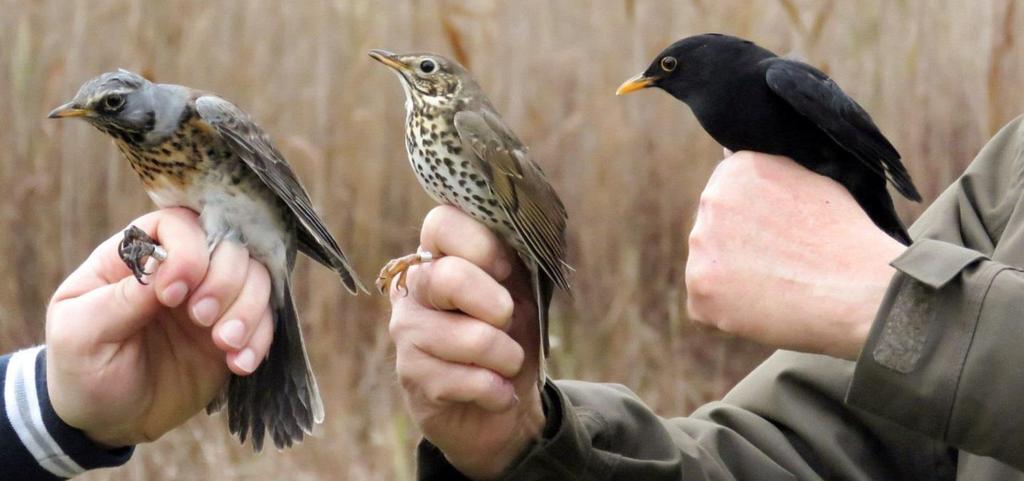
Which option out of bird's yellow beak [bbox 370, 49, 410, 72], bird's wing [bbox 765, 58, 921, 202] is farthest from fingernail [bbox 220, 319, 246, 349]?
bird's wing [bbox 765, 58, 921, 202]

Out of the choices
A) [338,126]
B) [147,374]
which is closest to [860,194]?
[147,374]

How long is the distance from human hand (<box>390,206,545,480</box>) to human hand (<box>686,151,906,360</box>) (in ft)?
1.03

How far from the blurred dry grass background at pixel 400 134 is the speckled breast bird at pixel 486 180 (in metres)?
2.09

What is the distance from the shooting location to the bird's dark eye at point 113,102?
2188 millimetres

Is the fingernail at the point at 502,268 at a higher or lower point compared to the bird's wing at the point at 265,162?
lower

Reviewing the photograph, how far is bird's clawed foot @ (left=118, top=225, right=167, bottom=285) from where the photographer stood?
1998 millimetres

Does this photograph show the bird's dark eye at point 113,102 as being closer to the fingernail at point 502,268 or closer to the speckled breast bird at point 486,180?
the speckled breast bird at point 486,180

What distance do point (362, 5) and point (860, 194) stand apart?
8.60 feet

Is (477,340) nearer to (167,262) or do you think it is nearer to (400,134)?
(167,262)

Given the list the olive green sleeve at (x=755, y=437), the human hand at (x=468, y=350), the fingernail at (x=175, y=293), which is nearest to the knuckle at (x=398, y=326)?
the human hand at (x=468, y=350)

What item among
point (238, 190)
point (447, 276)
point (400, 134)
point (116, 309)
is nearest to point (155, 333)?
point (116, 309)

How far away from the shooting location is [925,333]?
171 centimetres

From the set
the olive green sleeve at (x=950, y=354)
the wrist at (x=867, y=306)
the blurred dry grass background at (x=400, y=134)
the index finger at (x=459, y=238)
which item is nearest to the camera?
the olive green sleeve at (x=950, y=354)

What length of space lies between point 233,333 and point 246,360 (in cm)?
5
